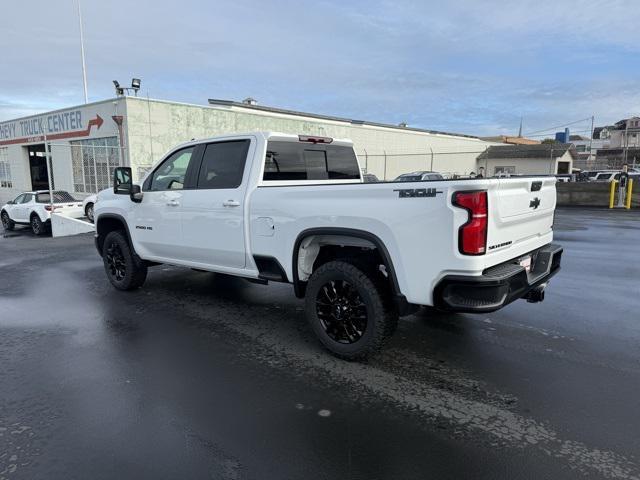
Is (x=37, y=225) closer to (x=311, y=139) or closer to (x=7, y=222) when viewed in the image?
(x=7, y=222)

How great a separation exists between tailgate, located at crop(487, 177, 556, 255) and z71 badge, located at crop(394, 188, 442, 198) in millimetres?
411

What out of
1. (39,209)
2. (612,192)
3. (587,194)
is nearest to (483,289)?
(39,209)

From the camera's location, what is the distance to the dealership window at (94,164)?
68.7 ft

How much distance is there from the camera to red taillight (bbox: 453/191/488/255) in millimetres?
3209

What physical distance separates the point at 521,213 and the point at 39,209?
16623 millimetres

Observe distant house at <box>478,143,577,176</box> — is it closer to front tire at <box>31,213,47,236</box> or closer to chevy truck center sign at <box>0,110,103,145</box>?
chevy truck center sign at <box>0,110,103,145</box>

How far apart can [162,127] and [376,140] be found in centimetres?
1834

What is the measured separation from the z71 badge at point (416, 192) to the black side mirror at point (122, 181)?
12.9 ft

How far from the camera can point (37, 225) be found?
52.6ft

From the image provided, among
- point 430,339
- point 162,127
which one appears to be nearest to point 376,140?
point 162,127

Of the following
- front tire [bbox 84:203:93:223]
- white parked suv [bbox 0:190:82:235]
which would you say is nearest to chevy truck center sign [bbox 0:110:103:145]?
white parked suv [bbox 0:190:82:235]

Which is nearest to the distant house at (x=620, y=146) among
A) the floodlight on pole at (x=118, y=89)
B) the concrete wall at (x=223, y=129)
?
the concrete wall at (x=223, y=129)

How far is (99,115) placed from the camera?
2089 cm

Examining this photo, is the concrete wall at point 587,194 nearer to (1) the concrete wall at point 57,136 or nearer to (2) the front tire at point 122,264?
(1) the concrete wall at point 57,136
